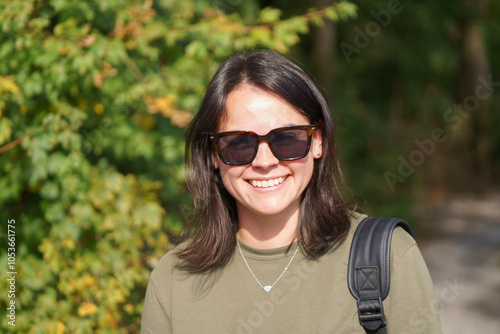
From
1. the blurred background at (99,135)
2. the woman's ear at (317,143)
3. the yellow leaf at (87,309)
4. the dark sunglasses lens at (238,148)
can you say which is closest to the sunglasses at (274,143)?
the dark sunglasses lens at (238,148)

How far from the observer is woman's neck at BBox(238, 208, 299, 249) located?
1.99 meters

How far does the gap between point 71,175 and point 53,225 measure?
36 centimetres

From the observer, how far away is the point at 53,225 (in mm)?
3523

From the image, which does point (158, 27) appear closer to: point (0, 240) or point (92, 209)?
point (92, 209)

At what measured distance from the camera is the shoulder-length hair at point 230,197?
6.29 feet

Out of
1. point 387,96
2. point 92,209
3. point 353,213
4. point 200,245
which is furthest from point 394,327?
point 387,96

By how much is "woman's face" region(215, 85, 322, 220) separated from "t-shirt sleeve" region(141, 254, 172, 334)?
417 mm

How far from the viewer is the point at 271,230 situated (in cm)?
199

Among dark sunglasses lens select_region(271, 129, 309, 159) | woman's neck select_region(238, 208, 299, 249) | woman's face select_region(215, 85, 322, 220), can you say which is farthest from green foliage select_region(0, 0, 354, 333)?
dark sunglasses lens select_region(271, 129, 309, 159)

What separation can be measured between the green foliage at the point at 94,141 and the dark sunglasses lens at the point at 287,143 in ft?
5.77

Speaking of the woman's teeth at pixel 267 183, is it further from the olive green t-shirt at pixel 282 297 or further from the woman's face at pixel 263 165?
the olive green t-shirt at pixel 282 297

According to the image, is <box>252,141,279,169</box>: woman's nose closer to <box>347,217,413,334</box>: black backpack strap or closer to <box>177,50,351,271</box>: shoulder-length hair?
<box>177,50,351,271</box>: shoulder-length hair

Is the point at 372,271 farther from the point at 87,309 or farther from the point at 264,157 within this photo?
the point at 87,309

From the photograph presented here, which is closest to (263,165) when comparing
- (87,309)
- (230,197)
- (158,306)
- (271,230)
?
(271,230)
